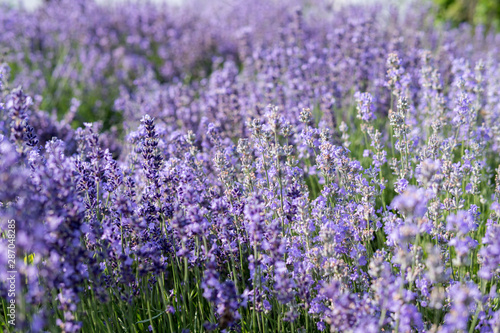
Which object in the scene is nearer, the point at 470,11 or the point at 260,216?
the point at 260,216

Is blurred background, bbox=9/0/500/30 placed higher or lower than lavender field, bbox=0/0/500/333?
higher

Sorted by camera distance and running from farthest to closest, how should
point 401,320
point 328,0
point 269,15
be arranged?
point 328,0, point 269,15, point 401,320

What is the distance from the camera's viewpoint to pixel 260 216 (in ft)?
6.14

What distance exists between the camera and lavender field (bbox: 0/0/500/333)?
1691mm

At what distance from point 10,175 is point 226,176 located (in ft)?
3.80

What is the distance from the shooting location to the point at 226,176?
2400 millimetres

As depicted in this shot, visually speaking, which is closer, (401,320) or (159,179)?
(401,320)

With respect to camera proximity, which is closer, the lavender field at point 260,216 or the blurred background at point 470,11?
the lavender field at point 260,216

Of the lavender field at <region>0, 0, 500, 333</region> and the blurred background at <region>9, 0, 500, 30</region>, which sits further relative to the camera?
the blurred background at <region>9, 0, 500, 30</region>

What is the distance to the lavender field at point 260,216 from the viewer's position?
1691 mm

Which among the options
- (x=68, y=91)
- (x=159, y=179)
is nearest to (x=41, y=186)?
(x=159, y=179)

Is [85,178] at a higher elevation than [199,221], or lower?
higher

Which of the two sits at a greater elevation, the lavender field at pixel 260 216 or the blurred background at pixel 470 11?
the blurred background at pixel 470 11

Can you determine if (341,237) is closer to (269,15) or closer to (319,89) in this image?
(319,89)
